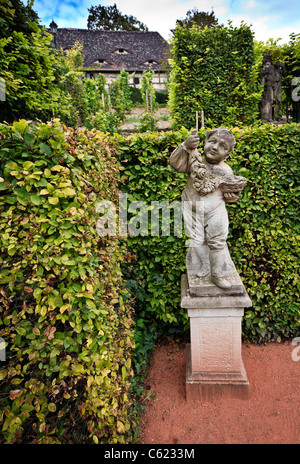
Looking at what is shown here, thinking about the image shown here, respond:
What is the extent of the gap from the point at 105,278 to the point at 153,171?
1773 millimetres

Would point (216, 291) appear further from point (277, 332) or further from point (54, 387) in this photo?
point (277, 332)

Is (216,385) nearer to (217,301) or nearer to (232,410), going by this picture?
(232,410)

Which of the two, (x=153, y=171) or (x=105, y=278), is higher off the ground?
(x=153, y=171)

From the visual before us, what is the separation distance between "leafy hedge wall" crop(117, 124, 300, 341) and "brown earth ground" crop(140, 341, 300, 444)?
608 millimetres

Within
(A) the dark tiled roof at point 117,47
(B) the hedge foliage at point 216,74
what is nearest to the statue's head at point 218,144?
(B) the hedge foliage at point 216,74

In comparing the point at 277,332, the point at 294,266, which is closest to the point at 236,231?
the point at 294,266

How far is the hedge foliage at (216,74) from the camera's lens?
23.5 feet

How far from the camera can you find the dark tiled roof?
26984 mm

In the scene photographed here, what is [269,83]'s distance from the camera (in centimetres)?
819

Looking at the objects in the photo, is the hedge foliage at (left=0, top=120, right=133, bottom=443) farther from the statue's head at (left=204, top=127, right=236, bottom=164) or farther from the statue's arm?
the statue's head at (left=204, top=127, right=236, bottom=164)

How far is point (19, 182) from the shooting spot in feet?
6.08

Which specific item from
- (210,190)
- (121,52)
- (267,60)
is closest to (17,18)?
(210,190)

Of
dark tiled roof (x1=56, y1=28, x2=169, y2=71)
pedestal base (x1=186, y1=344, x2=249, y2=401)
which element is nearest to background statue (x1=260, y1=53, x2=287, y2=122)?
pedestal base (x1=186, y1=344, x2=249, y2=401)

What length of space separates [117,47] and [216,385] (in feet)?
111
